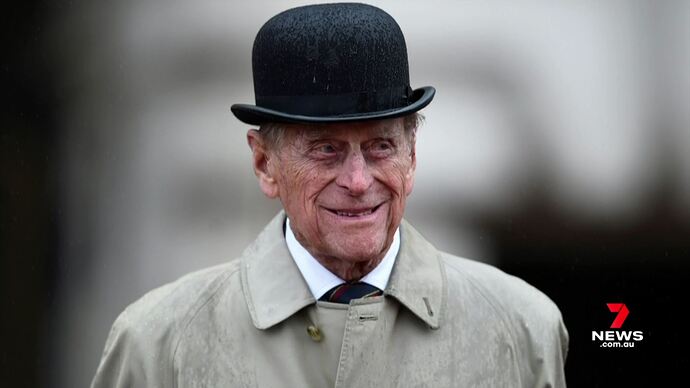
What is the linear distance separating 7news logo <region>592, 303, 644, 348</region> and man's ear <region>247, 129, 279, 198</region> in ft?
5.89

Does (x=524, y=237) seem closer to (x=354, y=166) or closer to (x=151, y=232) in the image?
(x=151, y=232)

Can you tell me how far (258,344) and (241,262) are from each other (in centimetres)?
26

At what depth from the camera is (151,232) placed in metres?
4.44

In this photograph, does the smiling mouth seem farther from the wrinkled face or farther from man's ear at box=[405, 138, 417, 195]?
man's ear at box=[405, 138, 417, 195]

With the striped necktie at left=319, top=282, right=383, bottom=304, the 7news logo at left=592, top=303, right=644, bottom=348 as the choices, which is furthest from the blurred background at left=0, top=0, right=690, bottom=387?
the striped necktie at left=319, top=282, right=383, bottom=304

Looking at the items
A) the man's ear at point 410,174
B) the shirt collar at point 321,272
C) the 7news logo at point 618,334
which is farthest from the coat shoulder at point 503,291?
the 7news logo at point 618,334

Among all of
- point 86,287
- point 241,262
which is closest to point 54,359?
point 86,287

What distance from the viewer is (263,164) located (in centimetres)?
304

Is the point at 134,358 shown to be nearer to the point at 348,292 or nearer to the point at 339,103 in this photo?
the point at 348,292

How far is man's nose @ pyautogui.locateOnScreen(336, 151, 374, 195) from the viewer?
2803 mm

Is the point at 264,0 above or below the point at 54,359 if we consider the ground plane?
above

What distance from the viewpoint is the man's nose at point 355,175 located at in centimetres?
280

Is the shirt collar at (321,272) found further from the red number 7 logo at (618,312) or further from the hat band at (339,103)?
the red number 7 logo at (618,312)

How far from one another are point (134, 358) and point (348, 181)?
70 cm
